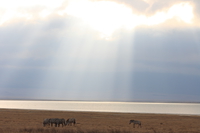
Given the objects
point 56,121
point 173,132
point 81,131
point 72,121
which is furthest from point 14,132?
point 173,132

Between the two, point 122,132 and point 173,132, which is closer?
point 122,132

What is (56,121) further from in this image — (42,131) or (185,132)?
(185,132)

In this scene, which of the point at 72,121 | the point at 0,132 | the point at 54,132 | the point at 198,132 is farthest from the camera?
the point at 72,121

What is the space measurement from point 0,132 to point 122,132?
11.3 m

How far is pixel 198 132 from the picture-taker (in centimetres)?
3039

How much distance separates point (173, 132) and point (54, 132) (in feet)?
42.2

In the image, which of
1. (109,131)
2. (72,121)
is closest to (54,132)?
(109,131)

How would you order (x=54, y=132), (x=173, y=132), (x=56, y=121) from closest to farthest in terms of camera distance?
(x=54, y=132), (x=173, y=132), (x=56, y=121)

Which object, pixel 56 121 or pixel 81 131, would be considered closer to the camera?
pixel 81 131

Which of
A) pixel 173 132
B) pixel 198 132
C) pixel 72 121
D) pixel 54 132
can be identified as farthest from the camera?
pixel 72 121

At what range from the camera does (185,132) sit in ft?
96.4

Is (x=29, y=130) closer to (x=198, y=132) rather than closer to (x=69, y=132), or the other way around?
(x=69, y=132)

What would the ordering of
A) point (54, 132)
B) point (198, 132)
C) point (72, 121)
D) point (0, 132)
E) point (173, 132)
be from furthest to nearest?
point (72, 121)
point (198, 132)
point (173, 132)
point (54, 132)
point (0, 132)

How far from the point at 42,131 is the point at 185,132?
51.5ft
